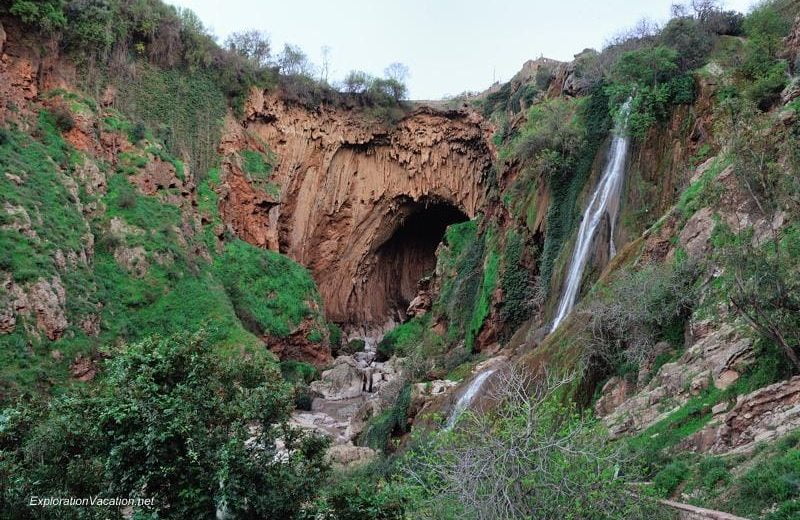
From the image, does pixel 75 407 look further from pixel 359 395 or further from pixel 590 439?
pixel 359 395

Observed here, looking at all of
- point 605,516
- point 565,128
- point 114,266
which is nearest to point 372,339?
point 114,266

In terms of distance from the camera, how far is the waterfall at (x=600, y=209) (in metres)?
20.8

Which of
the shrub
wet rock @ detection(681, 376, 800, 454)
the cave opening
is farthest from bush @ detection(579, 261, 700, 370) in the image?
the cave opening

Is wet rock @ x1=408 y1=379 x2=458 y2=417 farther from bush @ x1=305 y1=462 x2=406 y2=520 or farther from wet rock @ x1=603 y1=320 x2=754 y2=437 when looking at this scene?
bush @ x1=305 y1=462 x2=406 y2=520

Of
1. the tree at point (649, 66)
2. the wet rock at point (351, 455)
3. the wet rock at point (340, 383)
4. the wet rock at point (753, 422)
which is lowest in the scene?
the wet rock at point (340, 383)

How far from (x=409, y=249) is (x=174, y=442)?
4723 cm

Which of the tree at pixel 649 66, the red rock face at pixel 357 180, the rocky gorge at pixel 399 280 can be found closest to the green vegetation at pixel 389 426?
the rocky gorge at pixel 399 280

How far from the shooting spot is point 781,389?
8375 millimetres

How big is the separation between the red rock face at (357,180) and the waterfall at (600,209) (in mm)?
24191

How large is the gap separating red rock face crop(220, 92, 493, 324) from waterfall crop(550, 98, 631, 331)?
79.4 feet

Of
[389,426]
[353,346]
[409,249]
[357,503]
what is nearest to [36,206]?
[389,426]

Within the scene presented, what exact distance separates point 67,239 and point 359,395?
1646 cm

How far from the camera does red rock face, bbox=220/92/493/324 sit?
152 feet

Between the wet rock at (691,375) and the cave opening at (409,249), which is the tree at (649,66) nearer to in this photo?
the wet rock at (691,375)
